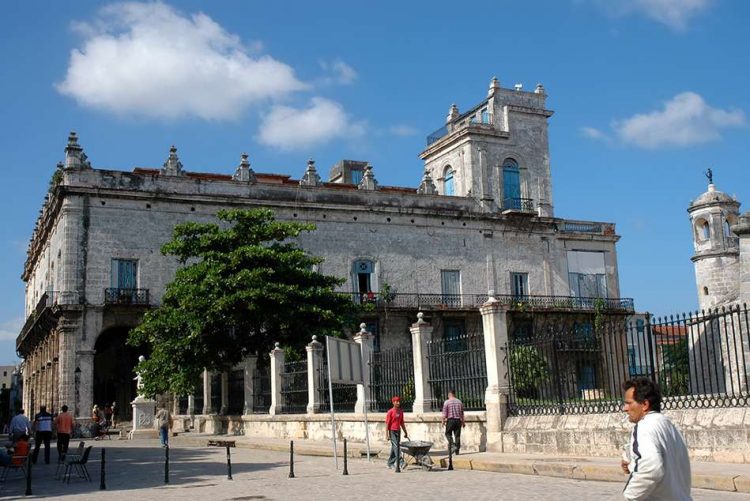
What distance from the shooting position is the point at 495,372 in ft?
47.5

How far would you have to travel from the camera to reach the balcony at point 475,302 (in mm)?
36969

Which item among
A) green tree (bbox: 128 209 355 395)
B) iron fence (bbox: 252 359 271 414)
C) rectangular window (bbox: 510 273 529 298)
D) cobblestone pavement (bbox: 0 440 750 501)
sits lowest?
cobblestone pavement (bbox: 0 440 750 501)

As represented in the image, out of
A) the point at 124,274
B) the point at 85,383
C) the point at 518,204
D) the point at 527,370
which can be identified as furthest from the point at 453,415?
the point at 518,204

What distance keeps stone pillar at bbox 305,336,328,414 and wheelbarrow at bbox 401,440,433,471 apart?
23.2 feet

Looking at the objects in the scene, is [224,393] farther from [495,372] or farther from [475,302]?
[475,302]

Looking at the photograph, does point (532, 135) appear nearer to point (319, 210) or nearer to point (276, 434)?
point (319, 210)

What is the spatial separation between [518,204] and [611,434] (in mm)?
29665

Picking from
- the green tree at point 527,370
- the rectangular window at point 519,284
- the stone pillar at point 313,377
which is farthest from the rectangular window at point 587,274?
the green tree at point 527,370

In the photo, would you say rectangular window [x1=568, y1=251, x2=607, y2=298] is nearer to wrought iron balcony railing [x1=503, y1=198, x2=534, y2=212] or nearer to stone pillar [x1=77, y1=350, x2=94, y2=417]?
wrought iron balcony railing [x1=503, y1=198, x2=534, y2=212]

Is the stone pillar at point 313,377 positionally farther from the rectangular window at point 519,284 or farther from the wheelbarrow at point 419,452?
the rectangular window at point 519,284

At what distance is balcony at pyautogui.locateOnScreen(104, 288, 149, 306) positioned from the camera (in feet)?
105

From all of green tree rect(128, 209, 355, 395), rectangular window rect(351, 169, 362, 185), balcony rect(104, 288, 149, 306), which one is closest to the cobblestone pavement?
green tree rect(128, 209, 355, 395)

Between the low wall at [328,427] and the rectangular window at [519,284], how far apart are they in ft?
58.9

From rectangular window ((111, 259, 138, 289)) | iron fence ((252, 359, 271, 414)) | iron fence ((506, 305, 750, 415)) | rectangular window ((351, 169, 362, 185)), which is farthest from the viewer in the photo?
rectangular window ((351, 169, 362, 185))
